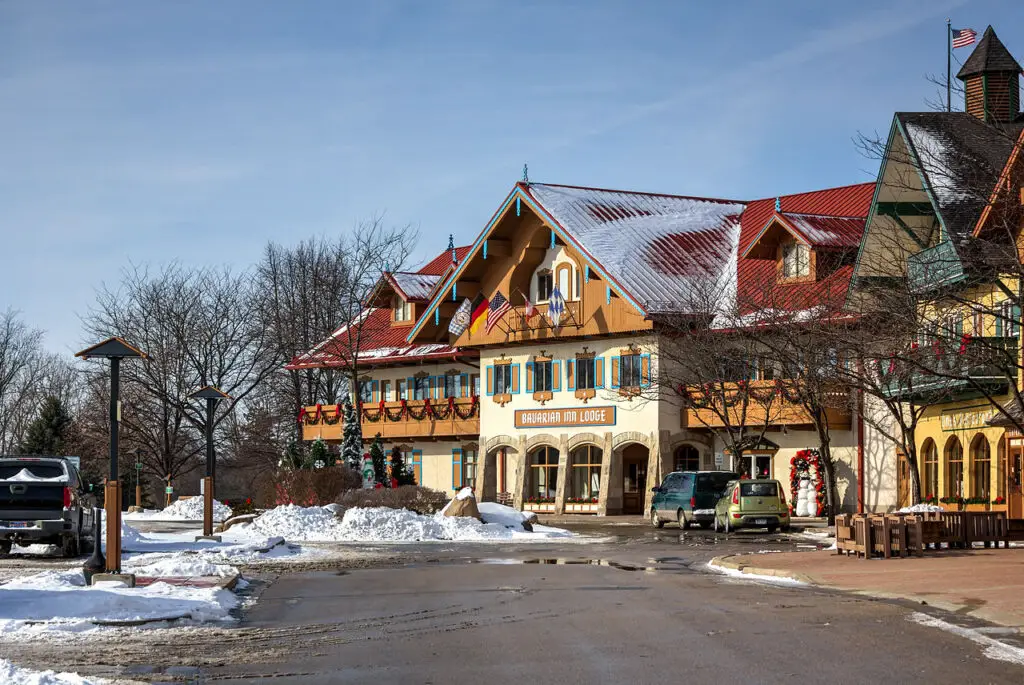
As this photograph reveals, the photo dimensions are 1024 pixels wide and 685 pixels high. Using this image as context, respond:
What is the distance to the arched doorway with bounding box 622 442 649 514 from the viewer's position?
5375 cm

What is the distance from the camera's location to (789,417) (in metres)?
47.1

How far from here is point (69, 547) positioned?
27.1 m

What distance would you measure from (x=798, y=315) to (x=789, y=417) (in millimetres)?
5745

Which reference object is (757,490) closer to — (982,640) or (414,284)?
(982,640)

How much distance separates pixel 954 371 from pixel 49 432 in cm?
5331

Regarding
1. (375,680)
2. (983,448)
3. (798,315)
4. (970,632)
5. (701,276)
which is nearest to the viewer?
(375,680)

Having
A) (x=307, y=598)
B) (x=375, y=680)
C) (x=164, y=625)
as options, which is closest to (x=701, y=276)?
(x=307, y=598)

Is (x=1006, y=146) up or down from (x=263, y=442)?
up

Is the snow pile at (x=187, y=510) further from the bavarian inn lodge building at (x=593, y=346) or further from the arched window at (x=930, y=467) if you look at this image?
the arched window at (x=930, y=467)

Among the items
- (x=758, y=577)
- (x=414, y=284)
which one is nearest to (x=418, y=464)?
(x=414, y=284)

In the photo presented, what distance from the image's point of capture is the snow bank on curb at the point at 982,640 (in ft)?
38.9

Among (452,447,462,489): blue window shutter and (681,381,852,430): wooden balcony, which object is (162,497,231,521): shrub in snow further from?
(681,381,852,430): wooden balcony

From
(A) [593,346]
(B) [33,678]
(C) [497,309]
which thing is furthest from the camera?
(C) [497,309]

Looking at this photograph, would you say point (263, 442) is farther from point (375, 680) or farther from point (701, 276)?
point (375, 680)
